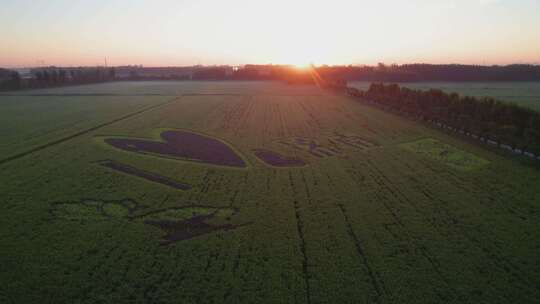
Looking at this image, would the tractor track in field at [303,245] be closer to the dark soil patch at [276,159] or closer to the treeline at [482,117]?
the dark soil patch at [276,159]

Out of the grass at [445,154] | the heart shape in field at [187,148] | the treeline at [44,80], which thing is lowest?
the grass at [445,154]

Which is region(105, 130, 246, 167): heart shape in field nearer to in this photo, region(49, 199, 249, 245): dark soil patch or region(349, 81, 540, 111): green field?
region(49, 199, 249, 245): dark soil patch

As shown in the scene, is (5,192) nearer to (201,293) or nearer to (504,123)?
(201,293)

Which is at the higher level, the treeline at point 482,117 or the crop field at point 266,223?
the treeline at point 482,117

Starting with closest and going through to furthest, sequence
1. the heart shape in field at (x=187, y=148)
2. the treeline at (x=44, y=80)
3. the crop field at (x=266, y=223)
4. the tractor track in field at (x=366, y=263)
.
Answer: the tractor track in field at (x=366, y=263)
the crop field at (x=266, y=223)
the heart shape in field at (x=187, y=148)
the treeline at (x=44, y=80)

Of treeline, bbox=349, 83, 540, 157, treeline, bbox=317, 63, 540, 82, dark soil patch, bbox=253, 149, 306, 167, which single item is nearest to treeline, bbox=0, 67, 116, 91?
treeline, bbox=317, 63, 540, 82

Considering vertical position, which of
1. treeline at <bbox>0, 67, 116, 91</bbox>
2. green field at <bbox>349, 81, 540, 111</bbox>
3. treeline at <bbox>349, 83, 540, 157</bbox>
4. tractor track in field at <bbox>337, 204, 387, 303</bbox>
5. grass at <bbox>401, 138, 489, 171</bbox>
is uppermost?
treeline at <bbox>0, 67, 116, 91</bbox>

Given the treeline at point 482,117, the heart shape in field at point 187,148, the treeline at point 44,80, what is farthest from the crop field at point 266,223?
the treeline at point 44,80
